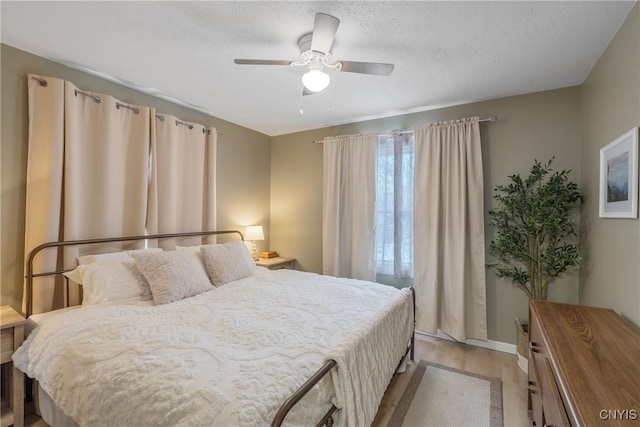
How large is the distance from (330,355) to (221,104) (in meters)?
2.91

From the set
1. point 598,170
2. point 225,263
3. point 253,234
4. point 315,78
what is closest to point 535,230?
point 598,170

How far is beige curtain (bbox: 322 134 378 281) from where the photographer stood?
3578 mm

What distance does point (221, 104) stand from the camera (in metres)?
3.17

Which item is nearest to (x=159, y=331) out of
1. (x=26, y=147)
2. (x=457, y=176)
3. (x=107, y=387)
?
(x=107, y=387)

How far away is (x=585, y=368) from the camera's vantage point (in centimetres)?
106

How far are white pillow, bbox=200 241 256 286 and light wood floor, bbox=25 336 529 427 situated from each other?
1.44 metres

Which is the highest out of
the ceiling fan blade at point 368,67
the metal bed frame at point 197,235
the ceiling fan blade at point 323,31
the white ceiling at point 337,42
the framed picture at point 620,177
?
the white ceiling at point 337,42

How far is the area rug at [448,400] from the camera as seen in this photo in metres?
1.95

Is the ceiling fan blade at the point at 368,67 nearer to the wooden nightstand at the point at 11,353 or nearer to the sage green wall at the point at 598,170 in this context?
the sage green wall at the point at 598,170

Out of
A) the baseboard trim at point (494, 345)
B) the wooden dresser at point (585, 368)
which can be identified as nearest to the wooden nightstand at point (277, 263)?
the baseboard trim at point (494, 345)

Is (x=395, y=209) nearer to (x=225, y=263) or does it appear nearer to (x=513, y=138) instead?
(x=513, y=138)

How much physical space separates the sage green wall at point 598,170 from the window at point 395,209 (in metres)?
1.55

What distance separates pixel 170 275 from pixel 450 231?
9.15ft

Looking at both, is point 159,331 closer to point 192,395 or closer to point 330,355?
point 192,395
